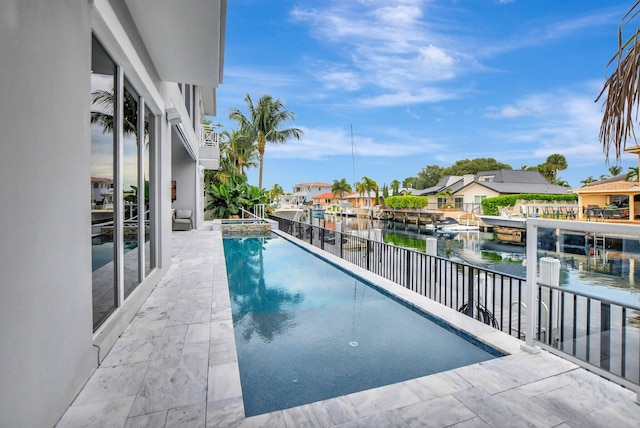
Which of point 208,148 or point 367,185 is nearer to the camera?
point 208,148

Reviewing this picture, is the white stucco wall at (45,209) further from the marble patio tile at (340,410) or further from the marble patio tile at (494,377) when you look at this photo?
the marble patio tile at (494,377)

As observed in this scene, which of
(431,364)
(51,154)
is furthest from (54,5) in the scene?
(431,364)

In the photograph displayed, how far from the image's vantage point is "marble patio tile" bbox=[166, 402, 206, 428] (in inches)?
77.5

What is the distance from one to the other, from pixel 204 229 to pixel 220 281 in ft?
29.2

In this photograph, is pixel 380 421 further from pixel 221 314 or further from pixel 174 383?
pixel 221 314

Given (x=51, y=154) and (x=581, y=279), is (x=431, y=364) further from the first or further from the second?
(x=51, y=154)

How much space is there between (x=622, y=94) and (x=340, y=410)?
8.22ft

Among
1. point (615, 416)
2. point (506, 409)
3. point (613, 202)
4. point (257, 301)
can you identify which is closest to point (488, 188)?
point (613, 202)

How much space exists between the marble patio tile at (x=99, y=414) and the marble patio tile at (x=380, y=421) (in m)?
1.31

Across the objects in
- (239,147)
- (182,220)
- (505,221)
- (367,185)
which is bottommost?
(505,221)

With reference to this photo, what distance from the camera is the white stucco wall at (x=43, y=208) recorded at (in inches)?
59.2

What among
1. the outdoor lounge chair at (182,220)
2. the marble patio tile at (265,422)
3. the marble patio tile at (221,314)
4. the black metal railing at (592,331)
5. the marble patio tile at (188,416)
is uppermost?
the outdoor lounge chair at (182,220)

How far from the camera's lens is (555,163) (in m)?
48.4

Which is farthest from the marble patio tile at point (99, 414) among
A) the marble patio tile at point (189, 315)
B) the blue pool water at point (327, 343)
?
the marble patio tile at point (189, 315)
